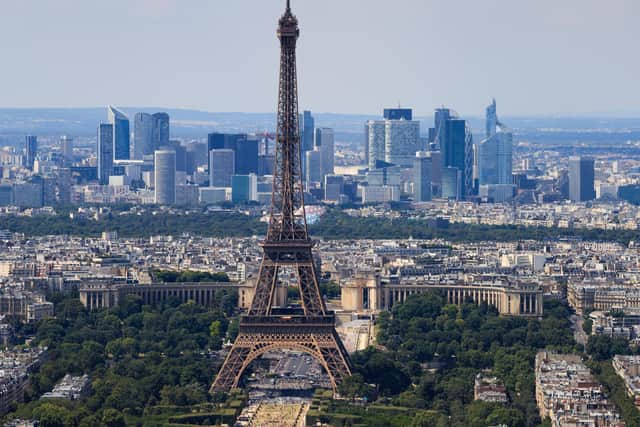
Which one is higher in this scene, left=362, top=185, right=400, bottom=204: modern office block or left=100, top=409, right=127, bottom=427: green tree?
left=100, top=409, right=127, bottom=427: green tree

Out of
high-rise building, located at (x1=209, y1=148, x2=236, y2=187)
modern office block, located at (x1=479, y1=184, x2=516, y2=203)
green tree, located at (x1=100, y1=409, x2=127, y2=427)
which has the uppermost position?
high-rise building, located at (x1=209, y1=148, x2=236, y2=187)

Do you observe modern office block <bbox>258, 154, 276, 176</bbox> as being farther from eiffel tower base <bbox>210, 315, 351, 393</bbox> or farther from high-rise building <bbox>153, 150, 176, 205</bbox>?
eiffel tower base <bbox>210, 315, 351, 393</bbox>

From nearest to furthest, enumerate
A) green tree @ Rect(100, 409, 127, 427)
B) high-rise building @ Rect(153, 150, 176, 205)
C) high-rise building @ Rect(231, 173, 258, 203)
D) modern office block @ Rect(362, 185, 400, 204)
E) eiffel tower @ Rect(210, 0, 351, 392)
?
green tree @ Rect(100, 409, 127, 427) → eiffel tower @ Rect(210, 0, 351, 392) → high-rise building @ Rect(153, 150, 176, 205) → high-rise building @ Rect(231, 173, 258, 203) → modern office block @ Rect(362, 185, 400, 204)

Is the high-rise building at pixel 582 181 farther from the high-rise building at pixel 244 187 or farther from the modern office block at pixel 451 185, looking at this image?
the high-rise building at pixel 244 187

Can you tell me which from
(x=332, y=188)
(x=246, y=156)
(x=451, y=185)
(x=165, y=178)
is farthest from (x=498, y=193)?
(x=165, y=178)

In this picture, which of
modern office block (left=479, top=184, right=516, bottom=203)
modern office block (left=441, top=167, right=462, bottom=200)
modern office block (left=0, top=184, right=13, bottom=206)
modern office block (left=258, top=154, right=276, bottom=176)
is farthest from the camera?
modern office block (left=258, top=154, right=276, bottom=176)

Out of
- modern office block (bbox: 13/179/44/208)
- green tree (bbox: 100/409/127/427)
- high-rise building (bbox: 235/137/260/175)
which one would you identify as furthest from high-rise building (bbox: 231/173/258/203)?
green tree (bbox: 100/409/127/427)

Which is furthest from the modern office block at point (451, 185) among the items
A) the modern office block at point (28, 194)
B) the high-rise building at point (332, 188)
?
the modern office block at point (28, 194)
